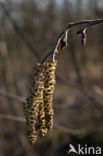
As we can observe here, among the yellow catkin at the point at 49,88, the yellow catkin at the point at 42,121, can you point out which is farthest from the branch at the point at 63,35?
the yellow catkin at the point at 42,121

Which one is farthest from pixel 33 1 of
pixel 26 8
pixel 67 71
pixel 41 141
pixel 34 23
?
pixel 67 71

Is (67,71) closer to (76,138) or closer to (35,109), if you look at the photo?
(76,138)

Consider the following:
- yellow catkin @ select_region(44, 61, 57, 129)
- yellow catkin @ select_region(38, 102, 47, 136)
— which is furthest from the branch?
A: yellow catkin @ select_region(38, 102, 47, 136)

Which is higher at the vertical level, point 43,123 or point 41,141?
point 43,123

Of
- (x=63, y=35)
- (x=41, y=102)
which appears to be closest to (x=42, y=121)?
(x=41, y=102)

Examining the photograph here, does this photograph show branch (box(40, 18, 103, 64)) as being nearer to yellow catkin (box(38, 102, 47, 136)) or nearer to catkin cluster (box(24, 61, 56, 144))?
catkin cluster (box(24, 61, 56, 144))

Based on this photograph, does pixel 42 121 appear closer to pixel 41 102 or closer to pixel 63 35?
pixel 41 102

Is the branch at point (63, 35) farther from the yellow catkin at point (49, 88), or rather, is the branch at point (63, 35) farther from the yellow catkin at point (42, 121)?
the yellow catkin at point (42, 121)
